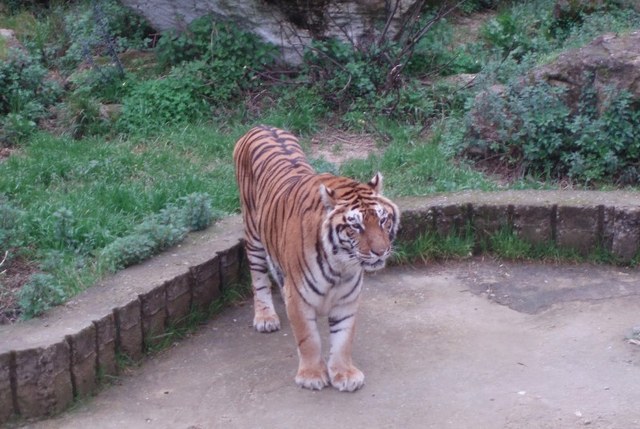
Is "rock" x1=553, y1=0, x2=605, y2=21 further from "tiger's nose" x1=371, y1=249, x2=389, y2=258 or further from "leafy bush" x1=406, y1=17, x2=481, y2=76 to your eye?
"tiger's nose" x1=371, y1=249, x2=389, y2=258

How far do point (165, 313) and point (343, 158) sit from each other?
2.76 m

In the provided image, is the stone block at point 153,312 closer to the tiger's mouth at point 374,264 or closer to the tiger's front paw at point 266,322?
the tiger's front paw at point 266,322

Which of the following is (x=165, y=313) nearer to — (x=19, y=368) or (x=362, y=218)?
(x=19, y=368)


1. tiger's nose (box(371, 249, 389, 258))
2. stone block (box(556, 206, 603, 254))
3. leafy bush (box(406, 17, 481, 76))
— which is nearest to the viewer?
tiger's nose (box(371, 249, 389, 258))

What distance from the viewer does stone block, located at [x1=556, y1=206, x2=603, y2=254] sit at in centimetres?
593

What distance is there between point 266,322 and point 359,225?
121 cm

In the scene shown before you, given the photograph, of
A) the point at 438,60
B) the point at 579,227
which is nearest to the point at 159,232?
the point at 579,227

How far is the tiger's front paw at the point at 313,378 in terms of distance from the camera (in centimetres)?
461

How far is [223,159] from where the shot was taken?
7324 millimetres

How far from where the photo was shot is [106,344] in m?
4.62

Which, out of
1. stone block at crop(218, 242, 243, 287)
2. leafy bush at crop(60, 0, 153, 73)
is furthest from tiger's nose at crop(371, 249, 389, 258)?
leafy bush at crop(60, 0, 153, 73)

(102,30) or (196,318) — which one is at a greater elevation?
(102,30)

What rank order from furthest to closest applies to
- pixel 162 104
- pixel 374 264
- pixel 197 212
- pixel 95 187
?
pixel 162 104 → pixel 95 187 → pixel 197 212 → pixel 374 264

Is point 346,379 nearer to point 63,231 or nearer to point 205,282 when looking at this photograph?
point 205,282
